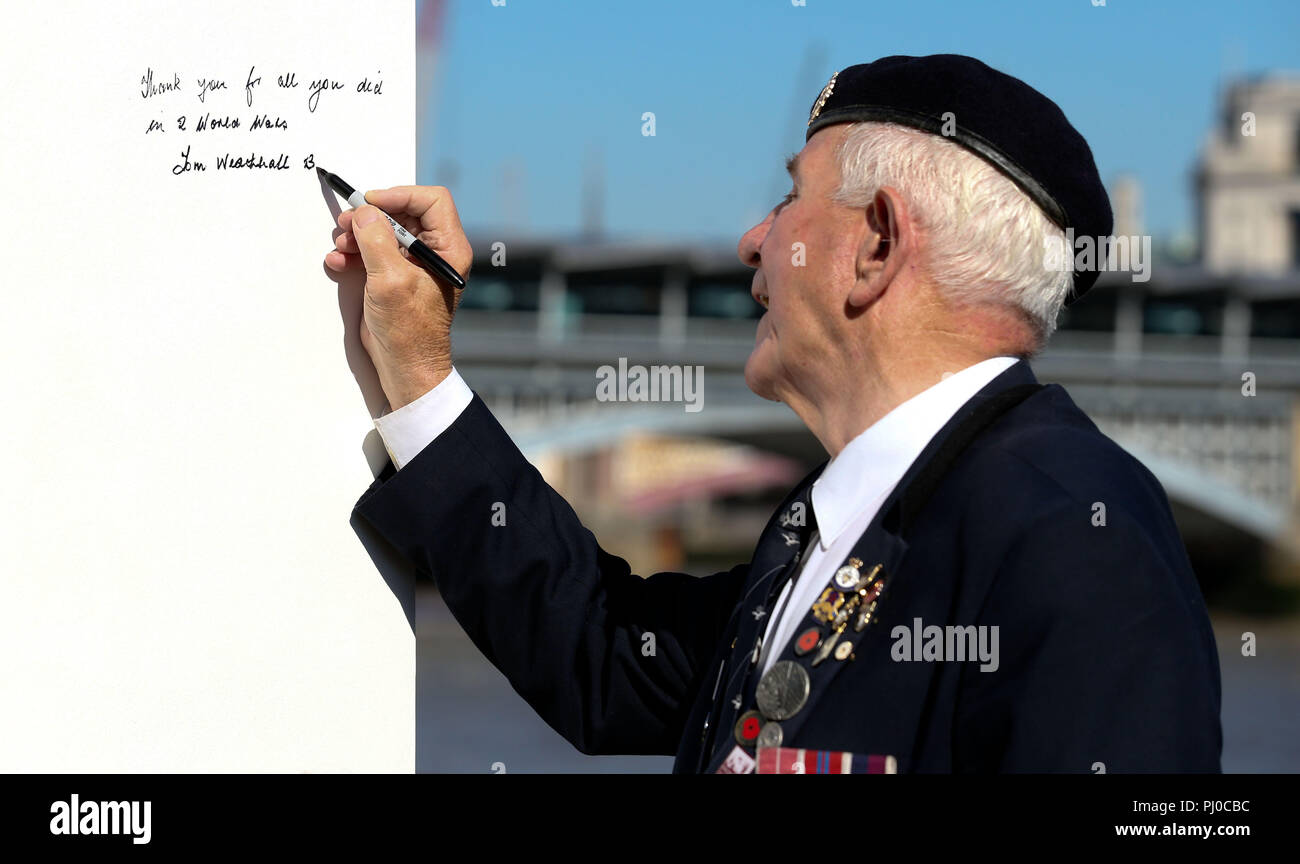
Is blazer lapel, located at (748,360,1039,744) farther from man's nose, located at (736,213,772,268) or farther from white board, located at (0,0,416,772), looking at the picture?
white board, located at (0,0,416,772)

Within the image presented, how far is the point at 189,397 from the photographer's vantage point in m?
1.65

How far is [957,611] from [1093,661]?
0.15m

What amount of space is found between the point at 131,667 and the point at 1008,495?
91cm

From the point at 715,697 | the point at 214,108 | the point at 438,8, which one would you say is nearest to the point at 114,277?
the point at 214,108

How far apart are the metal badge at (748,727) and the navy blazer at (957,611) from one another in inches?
1.3

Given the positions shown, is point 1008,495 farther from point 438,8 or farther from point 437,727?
point 438,8

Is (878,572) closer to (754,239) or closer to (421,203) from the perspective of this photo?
(754,239)

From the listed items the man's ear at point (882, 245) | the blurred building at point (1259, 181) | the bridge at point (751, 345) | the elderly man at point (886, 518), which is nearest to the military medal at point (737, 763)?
the elderly man at point (886, 518)

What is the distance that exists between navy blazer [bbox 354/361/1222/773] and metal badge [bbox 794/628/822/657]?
2 centimetres

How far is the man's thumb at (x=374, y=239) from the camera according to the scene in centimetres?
168

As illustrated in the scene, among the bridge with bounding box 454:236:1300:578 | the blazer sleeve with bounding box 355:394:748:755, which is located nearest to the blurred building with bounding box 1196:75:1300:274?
the bridge with bounding box 454:236:1300:578

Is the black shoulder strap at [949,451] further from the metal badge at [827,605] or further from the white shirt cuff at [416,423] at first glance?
the white shirt cuff at [416,423]
